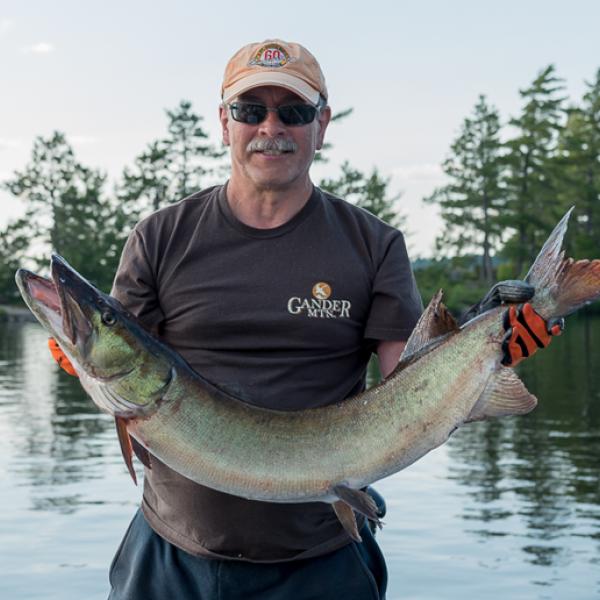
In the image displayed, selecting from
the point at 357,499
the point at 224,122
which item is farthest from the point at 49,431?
the point at 357,499

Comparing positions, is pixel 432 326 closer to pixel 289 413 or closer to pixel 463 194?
pixel 289 413

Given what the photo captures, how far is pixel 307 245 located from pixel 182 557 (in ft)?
3.77

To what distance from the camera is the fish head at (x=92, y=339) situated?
355 cm

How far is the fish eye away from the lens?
141 inches

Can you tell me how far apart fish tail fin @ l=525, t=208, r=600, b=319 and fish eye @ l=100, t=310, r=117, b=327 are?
1292mm

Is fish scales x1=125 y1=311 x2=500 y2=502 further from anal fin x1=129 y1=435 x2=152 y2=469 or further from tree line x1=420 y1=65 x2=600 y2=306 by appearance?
tree line x1=420 y1=65 x2=600 y2=306

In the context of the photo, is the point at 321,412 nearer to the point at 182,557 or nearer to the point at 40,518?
the point at 182,557

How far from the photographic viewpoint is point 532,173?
6731cm

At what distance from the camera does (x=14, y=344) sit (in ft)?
139

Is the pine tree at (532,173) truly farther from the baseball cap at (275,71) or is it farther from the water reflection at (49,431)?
the baseball cap at (275,71)

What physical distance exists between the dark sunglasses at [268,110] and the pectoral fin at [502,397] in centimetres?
115

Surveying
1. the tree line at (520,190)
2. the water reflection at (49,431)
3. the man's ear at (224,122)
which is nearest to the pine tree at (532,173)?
the tree line at (520,190)

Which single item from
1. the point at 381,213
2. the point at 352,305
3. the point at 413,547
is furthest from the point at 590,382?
the point at 381,213

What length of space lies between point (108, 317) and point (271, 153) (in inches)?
34.0
